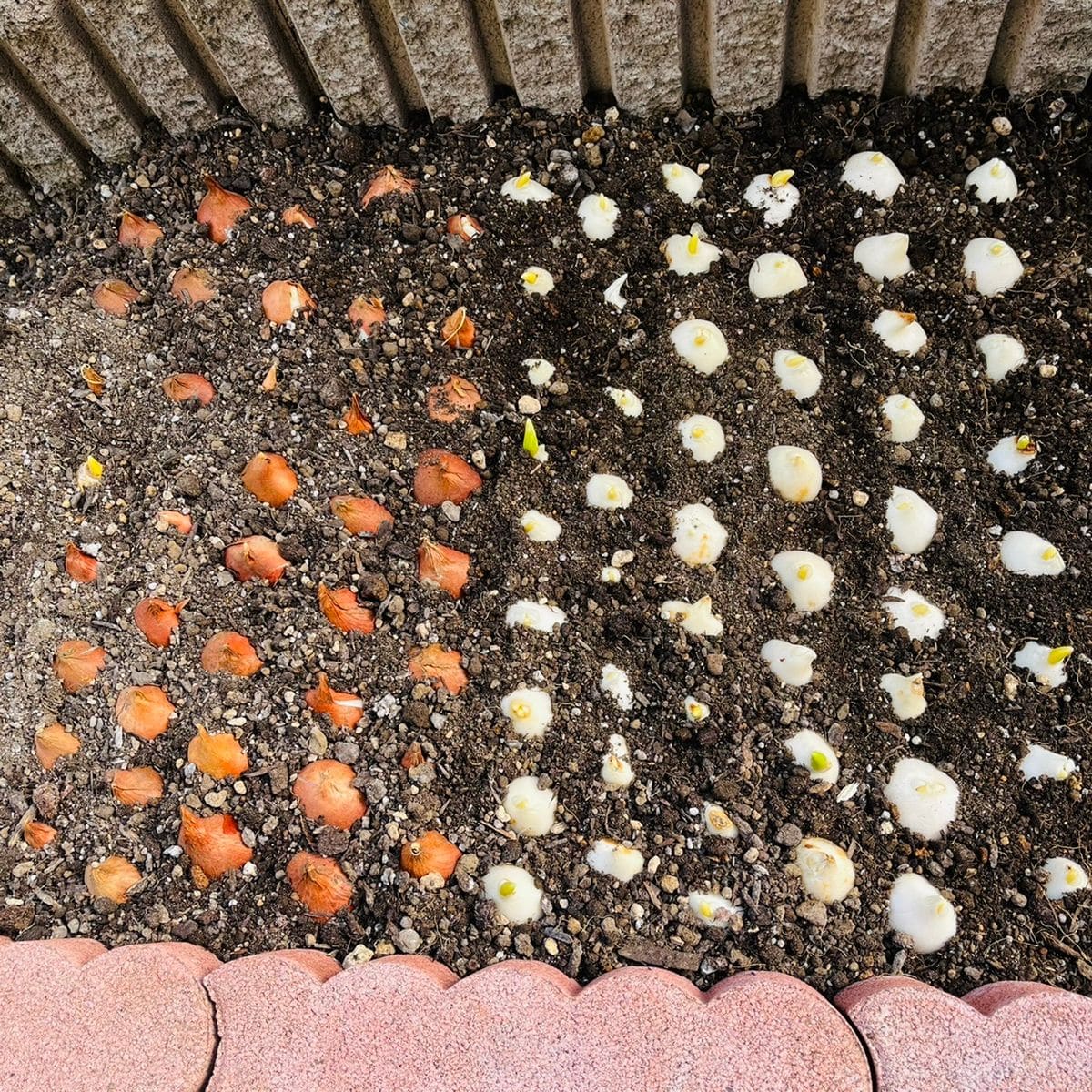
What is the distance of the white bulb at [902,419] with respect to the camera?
1607 millimetres

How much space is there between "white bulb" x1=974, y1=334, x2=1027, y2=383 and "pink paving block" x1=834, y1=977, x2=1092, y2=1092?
2.93 feet

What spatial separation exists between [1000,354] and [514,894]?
1.09 m

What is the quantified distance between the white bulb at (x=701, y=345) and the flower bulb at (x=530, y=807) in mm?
683

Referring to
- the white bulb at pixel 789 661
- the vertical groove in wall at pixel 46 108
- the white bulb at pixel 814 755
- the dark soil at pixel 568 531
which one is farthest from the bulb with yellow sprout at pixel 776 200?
the vertical groove in wall at pixel 46 108

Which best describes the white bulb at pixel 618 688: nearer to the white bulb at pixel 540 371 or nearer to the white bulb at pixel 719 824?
the white bulb at pixel 719 824

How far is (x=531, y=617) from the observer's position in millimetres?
1500

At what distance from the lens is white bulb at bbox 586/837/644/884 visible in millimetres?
1371

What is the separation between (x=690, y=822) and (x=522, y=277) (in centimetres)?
89

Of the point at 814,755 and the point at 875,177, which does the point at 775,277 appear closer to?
the point at 875,177

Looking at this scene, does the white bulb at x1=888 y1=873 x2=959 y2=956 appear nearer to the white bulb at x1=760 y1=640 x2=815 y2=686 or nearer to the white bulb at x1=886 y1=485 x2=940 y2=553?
the white bulb at x1=760 y1=640 x2=815 y2=686

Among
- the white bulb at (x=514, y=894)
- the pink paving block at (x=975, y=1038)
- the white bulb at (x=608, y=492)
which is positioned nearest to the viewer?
the pink paving block at (x=975, y=1038)

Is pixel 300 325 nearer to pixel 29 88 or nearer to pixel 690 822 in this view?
pixel 29 88

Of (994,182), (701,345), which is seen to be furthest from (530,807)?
(994,182)

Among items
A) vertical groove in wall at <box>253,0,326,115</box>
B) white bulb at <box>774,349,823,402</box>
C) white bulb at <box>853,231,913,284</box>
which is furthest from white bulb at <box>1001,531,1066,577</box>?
vertical groove in wall at <box>253,0,326,115</box>
